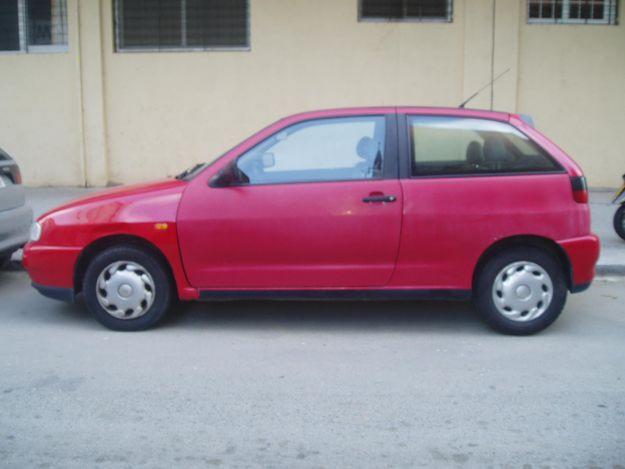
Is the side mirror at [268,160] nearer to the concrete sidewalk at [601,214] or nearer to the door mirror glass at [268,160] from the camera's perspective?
the door mirror glass at [268,160]

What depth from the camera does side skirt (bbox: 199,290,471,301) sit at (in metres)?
5.83

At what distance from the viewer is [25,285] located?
7.69 meters

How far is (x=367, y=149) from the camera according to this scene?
19.2 ft

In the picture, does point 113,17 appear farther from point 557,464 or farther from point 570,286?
point 557,464

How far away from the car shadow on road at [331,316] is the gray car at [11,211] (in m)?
1.88

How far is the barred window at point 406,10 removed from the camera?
1237 centimetres

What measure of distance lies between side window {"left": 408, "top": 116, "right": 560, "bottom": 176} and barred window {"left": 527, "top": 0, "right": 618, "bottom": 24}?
23.9ft

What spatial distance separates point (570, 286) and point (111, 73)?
30.3ft

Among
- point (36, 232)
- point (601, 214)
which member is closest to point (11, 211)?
point (36, 232)

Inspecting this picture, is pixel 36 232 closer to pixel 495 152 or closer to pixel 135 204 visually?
pixel 135 204

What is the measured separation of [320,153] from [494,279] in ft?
5.22

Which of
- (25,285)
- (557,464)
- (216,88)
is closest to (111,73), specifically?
(216,88)

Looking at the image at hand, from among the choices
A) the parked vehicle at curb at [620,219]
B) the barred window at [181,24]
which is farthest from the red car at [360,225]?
the barred window at [181,24]

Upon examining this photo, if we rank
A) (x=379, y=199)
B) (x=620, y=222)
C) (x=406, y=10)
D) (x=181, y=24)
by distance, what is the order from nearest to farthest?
(x=379, y=199) → (x=620, y=222) → (x=406, y=10) → (x=181, y=24)
